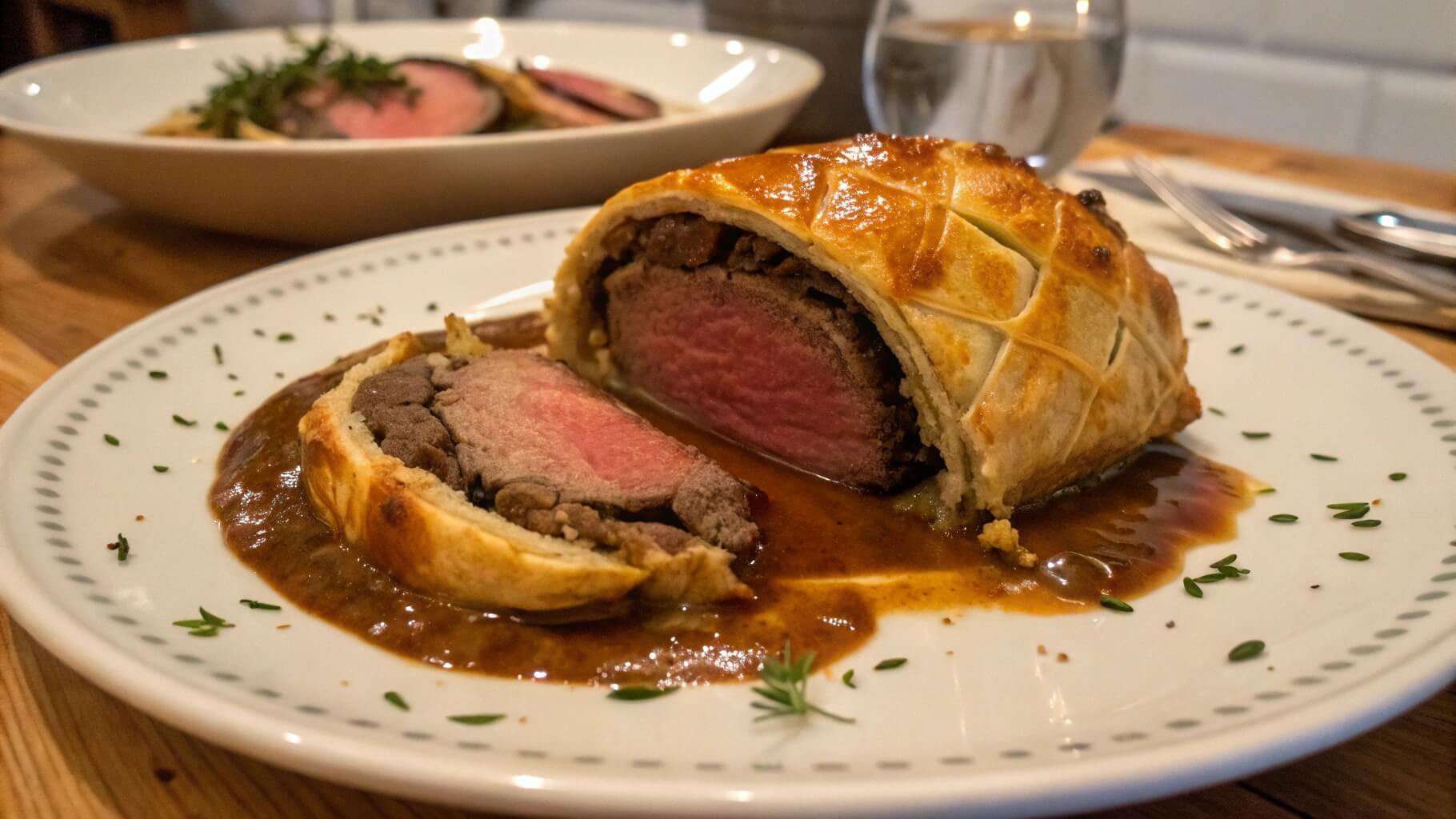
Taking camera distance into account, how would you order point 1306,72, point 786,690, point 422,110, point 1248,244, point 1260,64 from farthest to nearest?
point 1260,64 → point 1306,72 → point 422,110 → point 1248,244 → point 786,690

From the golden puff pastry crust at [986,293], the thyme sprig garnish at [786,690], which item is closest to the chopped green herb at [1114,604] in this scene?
the golden puff pastry crust at [986,293]

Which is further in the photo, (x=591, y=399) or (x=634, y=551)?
(x=591, y=399)

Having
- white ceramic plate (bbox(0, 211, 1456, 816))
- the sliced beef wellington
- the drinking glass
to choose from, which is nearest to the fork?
the drinking glass

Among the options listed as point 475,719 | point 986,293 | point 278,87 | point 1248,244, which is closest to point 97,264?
point 278,87

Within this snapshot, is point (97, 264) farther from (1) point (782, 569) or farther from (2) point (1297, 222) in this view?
(2) point (1297, 222)

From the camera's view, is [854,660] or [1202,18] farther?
[1202,18]

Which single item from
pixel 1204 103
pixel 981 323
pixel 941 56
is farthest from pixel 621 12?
pixel 981 323

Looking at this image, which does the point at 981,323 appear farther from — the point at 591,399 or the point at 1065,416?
the point at 591,399
